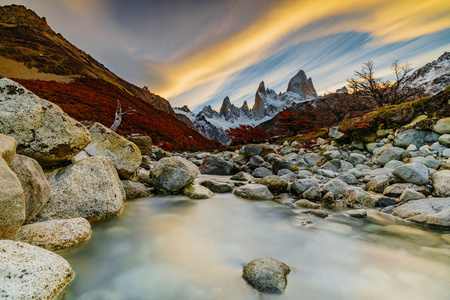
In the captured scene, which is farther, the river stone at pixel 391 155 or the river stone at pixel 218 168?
the river stone at pixel 218 168

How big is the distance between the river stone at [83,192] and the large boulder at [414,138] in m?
11.9

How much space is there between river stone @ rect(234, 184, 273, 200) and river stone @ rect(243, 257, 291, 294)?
384 cm

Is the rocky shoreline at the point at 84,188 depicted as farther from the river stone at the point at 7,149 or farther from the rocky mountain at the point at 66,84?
the rocky mountain at the point at 66,84

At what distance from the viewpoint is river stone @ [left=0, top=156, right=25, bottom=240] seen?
2168 millimetres

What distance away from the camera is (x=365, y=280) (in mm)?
2723

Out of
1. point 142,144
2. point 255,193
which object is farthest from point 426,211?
point 142,144

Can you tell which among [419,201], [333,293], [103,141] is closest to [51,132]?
[103,141]

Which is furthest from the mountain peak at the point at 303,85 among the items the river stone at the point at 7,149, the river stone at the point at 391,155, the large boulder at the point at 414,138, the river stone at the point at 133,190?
the river stone at the point at 7,149

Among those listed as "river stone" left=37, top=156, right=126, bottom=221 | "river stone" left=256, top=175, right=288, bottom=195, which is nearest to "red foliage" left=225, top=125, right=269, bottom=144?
"river stone" left=256, top=175, right=288, bottom=195

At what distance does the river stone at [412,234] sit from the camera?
11.8ft

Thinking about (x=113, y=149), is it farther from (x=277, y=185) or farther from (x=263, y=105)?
(x=263, y=105)

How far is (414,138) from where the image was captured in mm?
9445

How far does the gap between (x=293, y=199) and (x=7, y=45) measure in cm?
6977

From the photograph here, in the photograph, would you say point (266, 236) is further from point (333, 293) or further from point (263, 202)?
point (263, 202)
